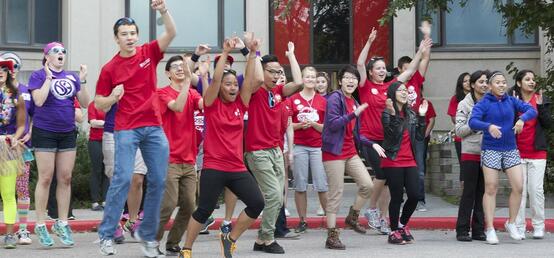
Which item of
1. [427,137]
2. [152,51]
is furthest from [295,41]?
[152,51]

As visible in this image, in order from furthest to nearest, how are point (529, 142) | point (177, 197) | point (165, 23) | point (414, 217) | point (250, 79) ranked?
1. point (414, 217)
2. point (529, 142)
3. point (177, 197)
4. point (250, 79)
5. point (165, 23)

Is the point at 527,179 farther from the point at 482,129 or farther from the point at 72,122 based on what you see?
the point at 72,122

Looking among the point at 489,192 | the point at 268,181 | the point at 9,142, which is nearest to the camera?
the point at 268,181

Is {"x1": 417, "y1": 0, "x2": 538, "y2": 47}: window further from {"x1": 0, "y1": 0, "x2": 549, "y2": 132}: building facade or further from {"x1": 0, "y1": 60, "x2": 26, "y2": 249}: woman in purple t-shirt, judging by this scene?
{"x1": 0, "y1": 60, "x2": 26, "y2": 249}: woman in purple t-shirt

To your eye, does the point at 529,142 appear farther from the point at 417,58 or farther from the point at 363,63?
the point at 363,63

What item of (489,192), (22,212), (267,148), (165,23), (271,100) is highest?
(165,23)

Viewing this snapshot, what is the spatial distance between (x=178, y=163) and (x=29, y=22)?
10676mm

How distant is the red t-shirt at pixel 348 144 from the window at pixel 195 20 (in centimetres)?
869

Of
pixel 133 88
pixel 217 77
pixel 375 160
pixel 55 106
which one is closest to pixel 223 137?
pixel 217 77

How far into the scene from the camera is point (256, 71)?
31.8ft

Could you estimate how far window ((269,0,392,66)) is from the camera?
19.7 metres

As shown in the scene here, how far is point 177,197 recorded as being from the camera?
398 inches

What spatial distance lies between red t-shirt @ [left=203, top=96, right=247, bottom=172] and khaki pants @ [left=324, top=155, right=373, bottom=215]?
1893 mm

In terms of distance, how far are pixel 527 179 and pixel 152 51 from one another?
4.83 m
